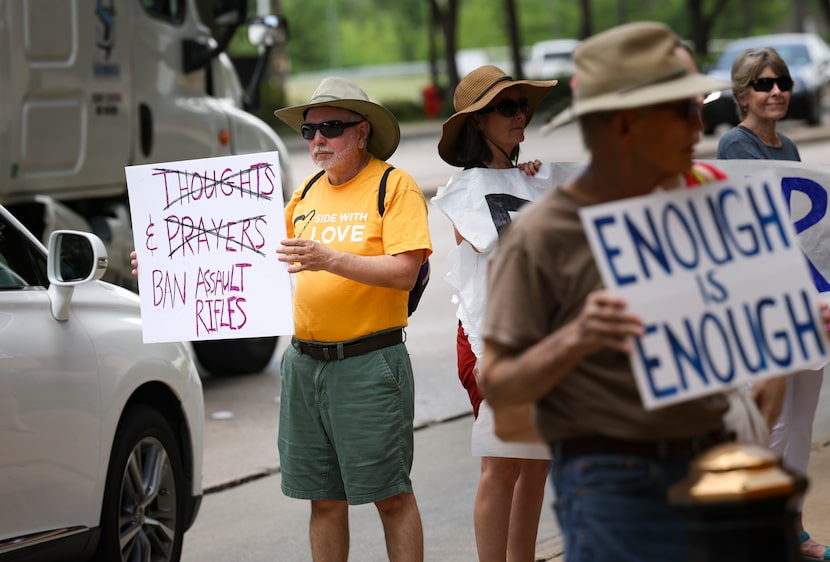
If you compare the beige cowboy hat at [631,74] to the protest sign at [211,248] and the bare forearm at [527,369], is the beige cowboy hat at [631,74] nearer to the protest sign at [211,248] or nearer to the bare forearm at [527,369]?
the bare forearm at [527,369]

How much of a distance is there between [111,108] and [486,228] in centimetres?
558

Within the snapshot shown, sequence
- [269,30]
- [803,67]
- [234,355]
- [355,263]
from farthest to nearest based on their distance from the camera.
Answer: [803,67] < [269,30] < [234,355] < [355,263]

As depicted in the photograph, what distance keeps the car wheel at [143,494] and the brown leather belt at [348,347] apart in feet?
2.76

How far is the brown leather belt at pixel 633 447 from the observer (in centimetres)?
298

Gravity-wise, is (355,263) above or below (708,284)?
below

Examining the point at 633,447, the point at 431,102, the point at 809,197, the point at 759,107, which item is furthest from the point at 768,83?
the point at 431,102

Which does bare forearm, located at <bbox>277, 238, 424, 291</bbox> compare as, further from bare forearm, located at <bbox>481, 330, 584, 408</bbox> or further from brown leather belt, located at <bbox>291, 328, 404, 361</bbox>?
bare forearm, located at <bbox>481, 330, 584, 408</bbox>

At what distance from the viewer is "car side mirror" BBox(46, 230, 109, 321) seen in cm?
504

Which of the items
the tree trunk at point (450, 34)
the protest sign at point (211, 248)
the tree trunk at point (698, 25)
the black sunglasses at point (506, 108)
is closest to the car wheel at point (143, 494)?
the protest sign at point (211, 248)

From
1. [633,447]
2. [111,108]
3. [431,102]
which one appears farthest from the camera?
[431,102]

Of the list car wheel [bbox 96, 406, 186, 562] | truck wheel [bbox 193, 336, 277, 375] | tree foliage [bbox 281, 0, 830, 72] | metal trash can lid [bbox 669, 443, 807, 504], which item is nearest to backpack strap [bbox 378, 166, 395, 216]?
car wheel [bbox 96, 406, 186, 562]

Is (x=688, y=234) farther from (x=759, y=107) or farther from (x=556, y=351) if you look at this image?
(x=759, y=107)

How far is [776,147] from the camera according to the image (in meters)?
5.79

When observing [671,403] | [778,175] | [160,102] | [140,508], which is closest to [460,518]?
[140,508]
